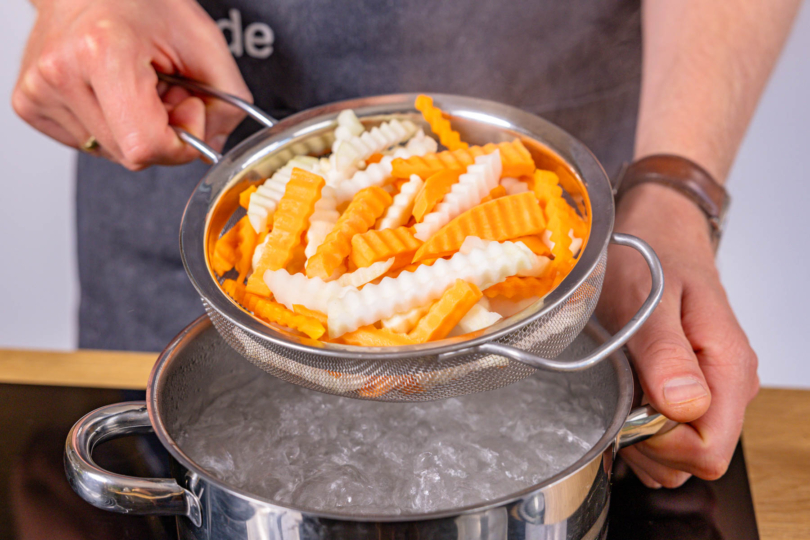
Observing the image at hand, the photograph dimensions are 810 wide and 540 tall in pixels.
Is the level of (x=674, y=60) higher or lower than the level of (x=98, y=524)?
higher

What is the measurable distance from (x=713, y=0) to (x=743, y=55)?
0.10 m

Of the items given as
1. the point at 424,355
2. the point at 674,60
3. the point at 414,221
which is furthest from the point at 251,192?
the point at 674,60

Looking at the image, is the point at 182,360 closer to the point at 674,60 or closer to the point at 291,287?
the point at 291,287

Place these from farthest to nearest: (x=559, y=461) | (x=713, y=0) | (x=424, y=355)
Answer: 1. (x=713, y=0)
2. (x=559, y=461)
3. (x=424, y=355)

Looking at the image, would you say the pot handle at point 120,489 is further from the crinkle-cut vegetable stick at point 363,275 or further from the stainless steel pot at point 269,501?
the crinkle-cut vegetable stick at point 363,275

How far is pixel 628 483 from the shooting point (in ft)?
2.83

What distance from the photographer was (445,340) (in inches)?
25.5

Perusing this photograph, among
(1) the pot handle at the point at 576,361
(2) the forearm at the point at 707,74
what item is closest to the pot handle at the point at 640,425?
(1) the pot handle at the point at 576,361

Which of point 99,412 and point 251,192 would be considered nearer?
point 99,412

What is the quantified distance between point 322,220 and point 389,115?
0.83 ft

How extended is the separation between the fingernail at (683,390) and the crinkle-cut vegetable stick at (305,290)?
1.10ft

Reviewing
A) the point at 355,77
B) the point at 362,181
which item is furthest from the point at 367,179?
the point at 355,77

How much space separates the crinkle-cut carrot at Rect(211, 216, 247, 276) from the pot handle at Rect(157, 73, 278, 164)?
130mm

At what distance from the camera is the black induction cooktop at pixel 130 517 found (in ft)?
2.63
